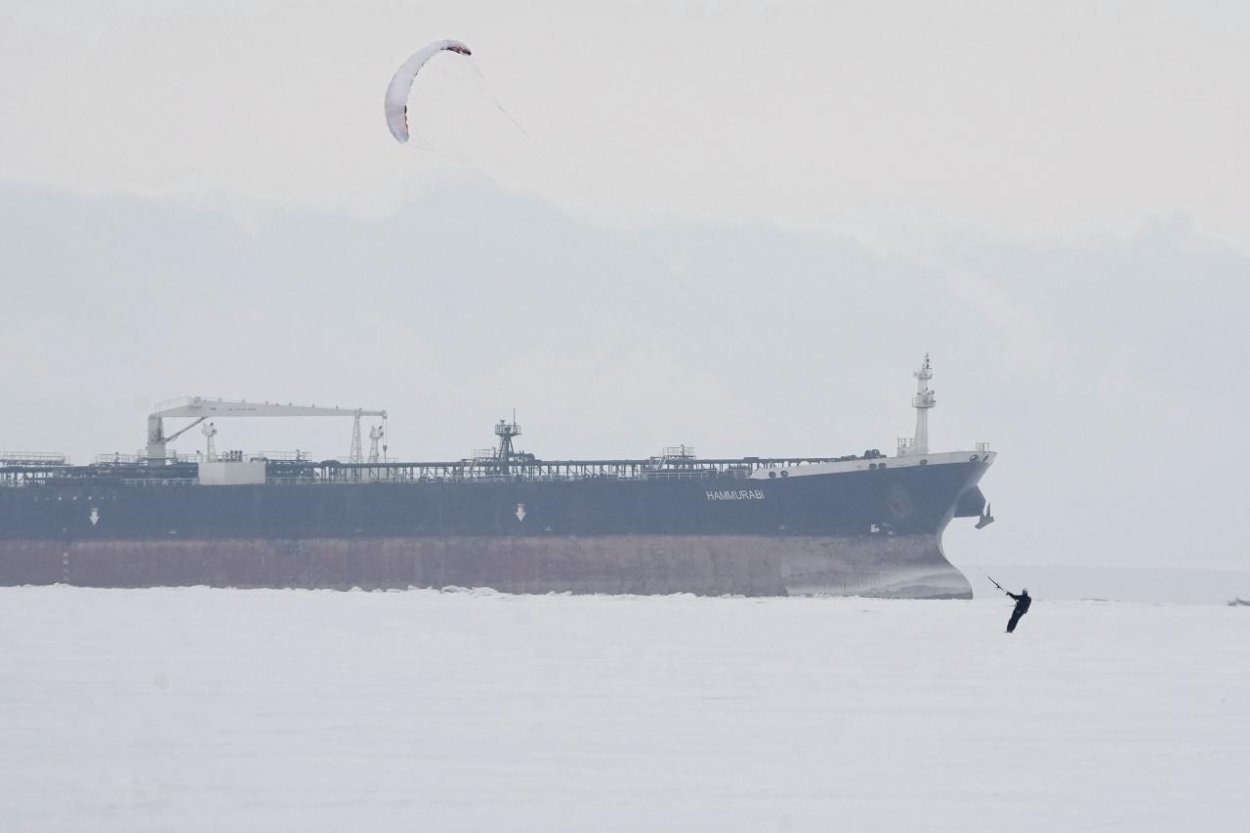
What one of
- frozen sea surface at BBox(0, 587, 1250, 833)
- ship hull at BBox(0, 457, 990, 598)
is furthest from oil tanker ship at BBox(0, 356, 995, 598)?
frozen sea surface at BBox(0, 587, 1250, 833)

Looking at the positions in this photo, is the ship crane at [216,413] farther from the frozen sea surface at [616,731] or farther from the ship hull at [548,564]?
the frozen sea surface at [616,731]

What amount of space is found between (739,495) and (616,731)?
111ft

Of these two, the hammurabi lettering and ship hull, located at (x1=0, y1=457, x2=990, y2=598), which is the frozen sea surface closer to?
ship hull, located at (x1=0, y1=457, x2=990, y2=598)

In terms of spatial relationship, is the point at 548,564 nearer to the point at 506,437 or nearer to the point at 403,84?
the point at 506,437

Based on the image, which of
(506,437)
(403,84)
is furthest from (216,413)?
(403,84)

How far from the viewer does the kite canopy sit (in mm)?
24953

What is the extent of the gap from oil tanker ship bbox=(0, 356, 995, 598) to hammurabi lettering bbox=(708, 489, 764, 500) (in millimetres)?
55

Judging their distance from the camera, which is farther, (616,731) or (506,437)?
(506,437)

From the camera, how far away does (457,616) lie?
3391cm

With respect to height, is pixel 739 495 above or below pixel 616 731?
above

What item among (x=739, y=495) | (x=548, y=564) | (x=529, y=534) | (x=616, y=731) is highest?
(x=739, y=495)

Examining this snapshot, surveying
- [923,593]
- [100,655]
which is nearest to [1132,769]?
[100,655]

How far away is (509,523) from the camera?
50.6 m

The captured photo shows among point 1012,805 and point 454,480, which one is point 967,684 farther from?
point 454,480
